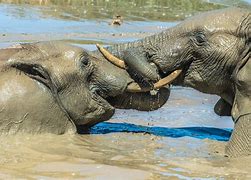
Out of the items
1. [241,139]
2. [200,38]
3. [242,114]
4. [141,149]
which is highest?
[200,38]

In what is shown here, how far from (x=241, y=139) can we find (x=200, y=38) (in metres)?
1.17

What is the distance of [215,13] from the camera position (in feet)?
26.0

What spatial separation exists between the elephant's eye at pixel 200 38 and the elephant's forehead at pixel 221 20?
8 cm

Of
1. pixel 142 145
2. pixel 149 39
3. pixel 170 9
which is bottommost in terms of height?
pixel 170 9

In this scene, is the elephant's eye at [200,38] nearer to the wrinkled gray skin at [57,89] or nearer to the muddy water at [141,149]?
the wrinkled gray skin at [57,89]

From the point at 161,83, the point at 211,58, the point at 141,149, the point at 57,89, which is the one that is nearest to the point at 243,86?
the point at 211,58

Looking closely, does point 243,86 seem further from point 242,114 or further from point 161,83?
point 161,83

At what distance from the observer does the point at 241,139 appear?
25.1 ft

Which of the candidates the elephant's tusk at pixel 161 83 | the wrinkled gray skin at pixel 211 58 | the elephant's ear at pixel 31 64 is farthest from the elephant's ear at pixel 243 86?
the elephant's ear at pixel 31 64

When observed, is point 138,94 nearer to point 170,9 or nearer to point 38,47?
point 38,47

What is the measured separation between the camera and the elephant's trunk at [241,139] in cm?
762

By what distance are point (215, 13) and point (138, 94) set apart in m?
1.27

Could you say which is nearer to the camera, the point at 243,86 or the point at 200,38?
the point at 243,86

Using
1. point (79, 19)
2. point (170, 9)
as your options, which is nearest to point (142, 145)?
point (79, 19)
